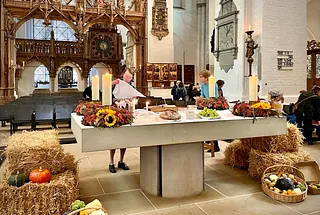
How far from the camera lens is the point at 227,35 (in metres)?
10.4

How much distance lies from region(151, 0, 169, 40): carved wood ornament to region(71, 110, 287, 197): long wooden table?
934cm

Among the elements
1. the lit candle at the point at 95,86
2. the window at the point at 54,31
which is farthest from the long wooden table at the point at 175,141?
the window at the point at 54,31

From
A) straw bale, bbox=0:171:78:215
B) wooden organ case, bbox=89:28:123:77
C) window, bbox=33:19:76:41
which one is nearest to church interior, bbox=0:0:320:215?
straw bale, bbox=0:171:78:215

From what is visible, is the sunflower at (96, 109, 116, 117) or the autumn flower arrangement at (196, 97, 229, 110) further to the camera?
the autumn flower arrangement at (196, 97, 229, 110)

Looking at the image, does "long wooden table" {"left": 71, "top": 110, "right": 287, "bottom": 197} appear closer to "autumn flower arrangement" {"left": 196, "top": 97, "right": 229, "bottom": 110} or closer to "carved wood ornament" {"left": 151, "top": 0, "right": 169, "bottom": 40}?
"autumn flower arrangement" {"left": 196, "top": 97, "right": 229, "bottom": 110}

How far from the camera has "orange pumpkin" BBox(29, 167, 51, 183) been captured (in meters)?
2.91

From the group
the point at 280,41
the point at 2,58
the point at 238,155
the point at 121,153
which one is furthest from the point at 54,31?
the point at 238,155

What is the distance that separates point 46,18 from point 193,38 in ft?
37.5

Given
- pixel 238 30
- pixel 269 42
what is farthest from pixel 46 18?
pixel 269 42

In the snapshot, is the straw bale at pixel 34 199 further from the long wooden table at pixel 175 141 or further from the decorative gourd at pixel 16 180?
the long wooden table at pixel 175 141

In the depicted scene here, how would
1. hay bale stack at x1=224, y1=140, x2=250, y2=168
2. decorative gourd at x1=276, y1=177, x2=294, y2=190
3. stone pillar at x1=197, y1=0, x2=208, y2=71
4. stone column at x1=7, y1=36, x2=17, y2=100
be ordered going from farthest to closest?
stone pillar at x1=197, y1=0, x2=208, y2=71 < stone column at x1=7, y1=36, x2=17, y2=100 < hay bale stack at x1=224, y1=140, x2=250, y2=168 < decorative gourd at x1=276, y1=177, x2=294, y2=190

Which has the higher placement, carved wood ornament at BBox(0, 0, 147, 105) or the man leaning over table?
carved wood ornament at BBox(0, 0, 147, 105)

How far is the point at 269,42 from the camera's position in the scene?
30.2 feet

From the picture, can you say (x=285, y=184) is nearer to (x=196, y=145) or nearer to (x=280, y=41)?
(x=196, y=145)
